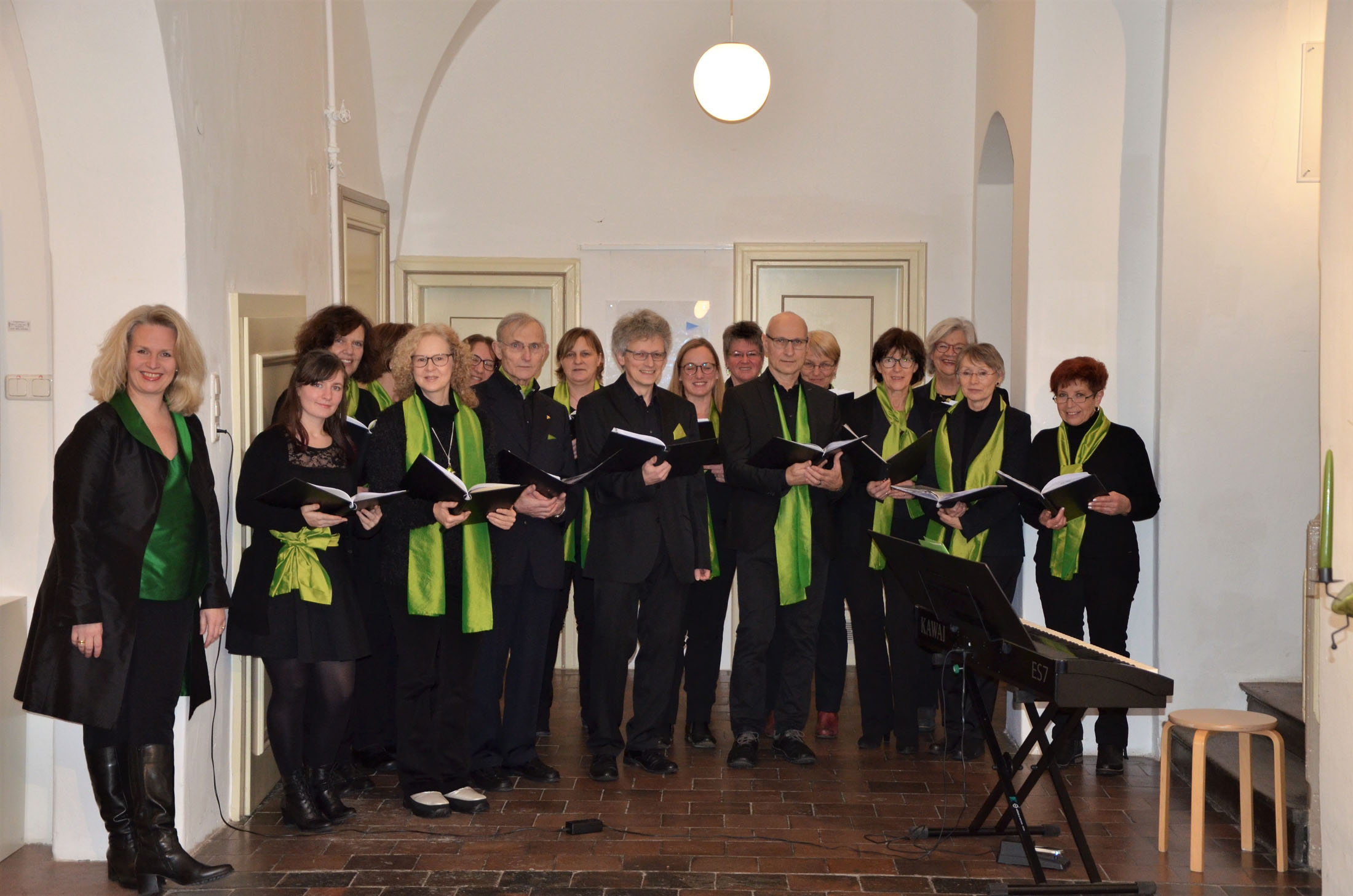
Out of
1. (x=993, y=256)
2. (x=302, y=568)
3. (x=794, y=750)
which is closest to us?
(x=302, y=568)

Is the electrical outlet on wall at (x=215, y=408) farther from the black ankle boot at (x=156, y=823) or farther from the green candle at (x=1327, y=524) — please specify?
the green candle at (x=1327, y=524)

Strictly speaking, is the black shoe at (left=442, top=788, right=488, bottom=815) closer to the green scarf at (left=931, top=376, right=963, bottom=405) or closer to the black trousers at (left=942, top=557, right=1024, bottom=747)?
the black trousers at (left=942, top=557, right=1024, bottom=747)

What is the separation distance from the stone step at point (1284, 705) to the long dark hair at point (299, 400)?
3.45m

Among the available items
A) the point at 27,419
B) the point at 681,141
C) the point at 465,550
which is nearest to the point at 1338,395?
the point at 465,550

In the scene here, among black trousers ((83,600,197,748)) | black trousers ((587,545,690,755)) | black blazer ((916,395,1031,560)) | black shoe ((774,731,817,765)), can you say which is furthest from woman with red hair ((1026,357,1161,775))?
black trousers ((83,600,197,748))

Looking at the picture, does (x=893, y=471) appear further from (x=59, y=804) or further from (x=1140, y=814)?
A: (x=59, y=804)

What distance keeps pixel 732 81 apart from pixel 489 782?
3.90 meters

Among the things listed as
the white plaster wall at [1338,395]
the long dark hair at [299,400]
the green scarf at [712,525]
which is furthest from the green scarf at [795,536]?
the white plaster wall at [1338,395]

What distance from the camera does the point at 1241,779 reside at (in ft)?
13.8

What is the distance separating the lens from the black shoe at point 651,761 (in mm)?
4961

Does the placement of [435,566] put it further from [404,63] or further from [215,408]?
[404,63]

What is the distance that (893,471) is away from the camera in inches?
185

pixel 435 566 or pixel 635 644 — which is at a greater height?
pixel 435 566

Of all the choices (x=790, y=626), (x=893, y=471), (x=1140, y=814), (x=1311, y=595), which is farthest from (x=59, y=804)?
(x=1311, y=595)
